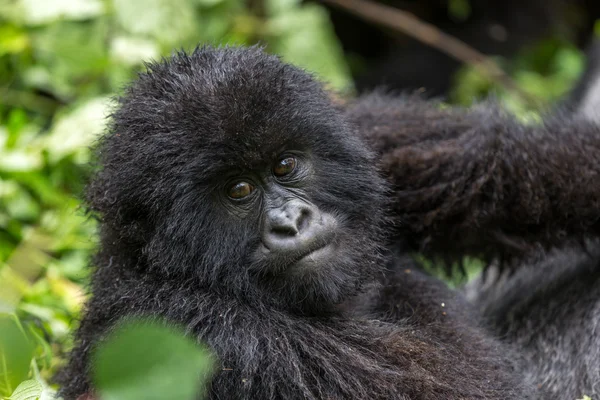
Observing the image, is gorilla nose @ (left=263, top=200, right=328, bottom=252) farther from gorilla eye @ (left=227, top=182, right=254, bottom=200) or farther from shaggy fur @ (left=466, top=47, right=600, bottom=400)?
shaggy fur @ (left=466, top=47, right=600, bottom=400)

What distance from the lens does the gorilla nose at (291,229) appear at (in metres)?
2.31

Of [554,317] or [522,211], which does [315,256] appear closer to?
[522,211]

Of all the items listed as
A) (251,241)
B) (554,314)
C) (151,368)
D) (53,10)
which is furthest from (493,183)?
(53,10)

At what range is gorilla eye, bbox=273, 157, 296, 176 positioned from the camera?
2420mm

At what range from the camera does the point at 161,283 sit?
7.77ft

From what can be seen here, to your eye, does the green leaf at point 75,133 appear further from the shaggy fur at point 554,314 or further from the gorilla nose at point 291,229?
the shaggy fur at point 554,314

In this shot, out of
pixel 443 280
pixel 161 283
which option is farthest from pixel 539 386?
pixel 161 283

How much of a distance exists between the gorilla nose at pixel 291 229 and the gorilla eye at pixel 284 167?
0.36ft

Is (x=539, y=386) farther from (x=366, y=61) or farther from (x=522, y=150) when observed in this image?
(x=366, y=61)

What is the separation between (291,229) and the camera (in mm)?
2318

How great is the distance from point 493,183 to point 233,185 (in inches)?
44.0

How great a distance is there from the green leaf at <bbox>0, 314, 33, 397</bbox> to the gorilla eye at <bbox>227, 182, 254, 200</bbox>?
0.77 meters

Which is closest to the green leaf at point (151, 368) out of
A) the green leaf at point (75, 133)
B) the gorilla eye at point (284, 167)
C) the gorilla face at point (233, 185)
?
the gorilla face at point (233, 185)

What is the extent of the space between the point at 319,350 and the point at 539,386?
1.08 m
